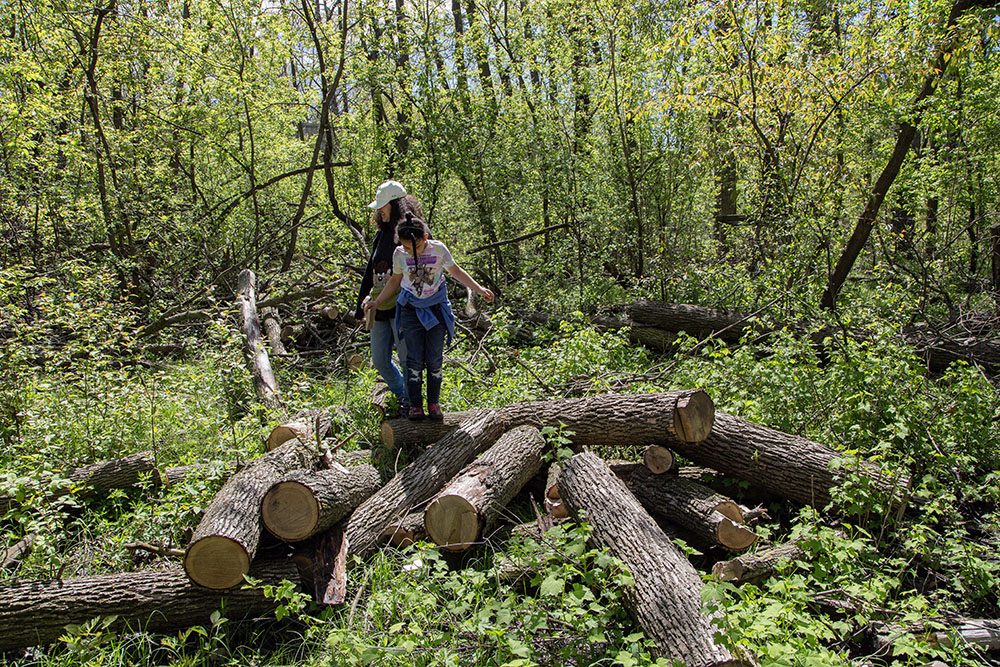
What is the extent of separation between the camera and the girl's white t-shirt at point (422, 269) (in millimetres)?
4883

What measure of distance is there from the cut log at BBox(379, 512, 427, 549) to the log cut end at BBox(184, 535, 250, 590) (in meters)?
0.87

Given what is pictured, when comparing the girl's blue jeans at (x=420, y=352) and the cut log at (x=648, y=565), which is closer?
the cut log at (x=648, y=565)

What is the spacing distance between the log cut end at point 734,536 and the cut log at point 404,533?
1.81m

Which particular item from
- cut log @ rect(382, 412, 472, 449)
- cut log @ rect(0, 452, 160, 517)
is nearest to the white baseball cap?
cut log @ rect(382, 412, 472, 449)

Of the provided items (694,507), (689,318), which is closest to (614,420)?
(694,507)

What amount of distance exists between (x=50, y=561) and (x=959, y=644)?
5.11 metres

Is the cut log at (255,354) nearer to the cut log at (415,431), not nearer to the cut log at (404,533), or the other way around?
the cut log at (415,431)

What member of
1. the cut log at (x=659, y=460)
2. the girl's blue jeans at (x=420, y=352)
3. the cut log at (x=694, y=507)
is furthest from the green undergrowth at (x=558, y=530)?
the girl's blue jeans at (x=420, y=352)

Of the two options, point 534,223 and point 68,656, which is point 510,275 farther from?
point 68,656

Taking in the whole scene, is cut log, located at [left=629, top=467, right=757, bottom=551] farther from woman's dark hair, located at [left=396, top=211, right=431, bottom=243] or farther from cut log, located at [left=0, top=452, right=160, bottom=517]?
cut log, located at [left=0, top=452, right=160, bottom=517]

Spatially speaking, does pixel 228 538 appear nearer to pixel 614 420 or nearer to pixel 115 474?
pixel 115 474

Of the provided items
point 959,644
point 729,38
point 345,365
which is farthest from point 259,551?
point 729,38

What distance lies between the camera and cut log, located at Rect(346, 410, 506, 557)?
4008mm

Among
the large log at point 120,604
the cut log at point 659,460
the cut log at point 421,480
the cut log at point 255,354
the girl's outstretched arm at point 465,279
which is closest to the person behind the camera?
the large log at point 120,604
